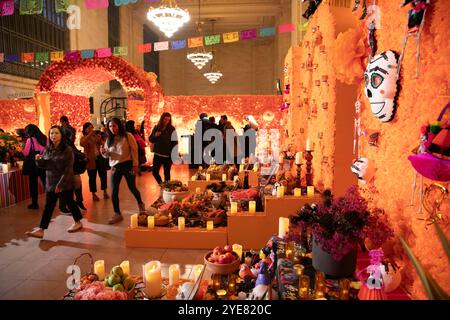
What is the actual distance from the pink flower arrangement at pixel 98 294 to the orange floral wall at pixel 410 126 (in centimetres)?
190

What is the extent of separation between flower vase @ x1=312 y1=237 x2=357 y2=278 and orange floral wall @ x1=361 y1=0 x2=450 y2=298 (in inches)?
14.0

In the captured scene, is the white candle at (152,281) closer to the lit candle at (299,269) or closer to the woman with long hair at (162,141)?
the lit candle at (299,269)

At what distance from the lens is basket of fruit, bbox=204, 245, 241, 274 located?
10.3ft

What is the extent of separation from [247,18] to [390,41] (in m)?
17.5

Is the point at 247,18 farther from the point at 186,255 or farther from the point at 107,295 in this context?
the point at 107,295

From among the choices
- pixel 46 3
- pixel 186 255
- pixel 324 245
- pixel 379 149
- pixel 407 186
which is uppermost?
pixel 46 3

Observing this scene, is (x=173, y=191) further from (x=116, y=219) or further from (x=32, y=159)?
(x=32, y=159)

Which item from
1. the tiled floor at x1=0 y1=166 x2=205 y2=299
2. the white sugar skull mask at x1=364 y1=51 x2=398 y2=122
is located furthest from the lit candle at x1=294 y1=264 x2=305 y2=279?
the tiled floor at x1=0 y1=166 x2=205 y2=299

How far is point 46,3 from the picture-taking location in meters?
13.6

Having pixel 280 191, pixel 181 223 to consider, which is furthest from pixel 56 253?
pixel 280 191

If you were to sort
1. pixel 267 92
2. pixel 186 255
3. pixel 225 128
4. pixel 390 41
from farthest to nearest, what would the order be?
1. pixel 267 92
2. pixel 225 128
3. pixel 186 255
4. pixel 390 41

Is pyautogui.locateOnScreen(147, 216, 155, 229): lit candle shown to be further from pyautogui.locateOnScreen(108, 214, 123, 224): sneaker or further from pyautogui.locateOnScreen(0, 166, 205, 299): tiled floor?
pyautogui.locateOnScreen(108, 214, 123, 224): sneaker

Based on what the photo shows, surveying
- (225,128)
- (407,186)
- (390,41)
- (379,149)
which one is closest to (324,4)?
(390,41)

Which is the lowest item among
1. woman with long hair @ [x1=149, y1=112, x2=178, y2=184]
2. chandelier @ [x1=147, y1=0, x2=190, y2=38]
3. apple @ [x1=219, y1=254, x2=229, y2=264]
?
apple @ [x1=219, y1=254, x2=229, y2=264]
